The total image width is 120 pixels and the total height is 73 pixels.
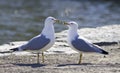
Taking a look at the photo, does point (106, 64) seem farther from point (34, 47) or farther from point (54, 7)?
point (54, 7)

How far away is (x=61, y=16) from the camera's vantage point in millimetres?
22609

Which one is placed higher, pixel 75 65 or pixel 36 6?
pixel 36 6

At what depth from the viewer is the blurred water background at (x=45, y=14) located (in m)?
19.1

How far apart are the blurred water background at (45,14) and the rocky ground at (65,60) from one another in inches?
201

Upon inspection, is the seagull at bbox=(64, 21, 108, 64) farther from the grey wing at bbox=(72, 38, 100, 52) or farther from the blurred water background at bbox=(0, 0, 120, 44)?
the blurred water background at bbox=(0, 0, 120, 44)

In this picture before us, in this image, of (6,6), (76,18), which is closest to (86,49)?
(76,18)

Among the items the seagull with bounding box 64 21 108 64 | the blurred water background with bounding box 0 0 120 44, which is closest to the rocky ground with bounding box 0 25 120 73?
the seagull with bounding box 64 21 108 64

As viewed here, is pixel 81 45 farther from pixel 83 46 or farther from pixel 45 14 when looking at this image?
pixel 45 14

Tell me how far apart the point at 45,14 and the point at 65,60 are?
13318mm

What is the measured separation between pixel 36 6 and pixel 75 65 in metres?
17.9

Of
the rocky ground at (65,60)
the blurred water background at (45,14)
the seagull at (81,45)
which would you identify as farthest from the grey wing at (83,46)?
the blurred water background at (45,14)

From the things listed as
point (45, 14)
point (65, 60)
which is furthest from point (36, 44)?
point (45, 14)

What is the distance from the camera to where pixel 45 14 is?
23625mm

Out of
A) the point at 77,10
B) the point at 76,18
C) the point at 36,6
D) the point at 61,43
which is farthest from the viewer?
the point at 36,6
